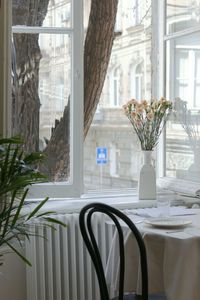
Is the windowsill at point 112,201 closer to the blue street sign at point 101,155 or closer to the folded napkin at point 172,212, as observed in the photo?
the blue street sign at point 101,155

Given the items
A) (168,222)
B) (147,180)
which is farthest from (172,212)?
(147,180)

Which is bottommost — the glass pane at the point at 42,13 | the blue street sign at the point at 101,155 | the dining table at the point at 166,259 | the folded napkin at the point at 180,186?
the dining table at the point at 166,259

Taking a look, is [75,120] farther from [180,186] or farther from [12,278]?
[12,278]

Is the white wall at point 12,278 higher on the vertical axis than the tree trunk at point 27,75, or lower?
lower

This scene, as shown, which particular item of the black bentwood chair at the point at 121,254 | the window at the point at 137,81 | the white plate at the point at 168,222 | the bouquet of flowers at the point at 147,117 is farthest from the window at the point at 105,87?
the black bentwood chair at the point at 121,254

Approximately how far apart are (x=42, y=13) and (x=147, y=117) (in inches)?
37.3

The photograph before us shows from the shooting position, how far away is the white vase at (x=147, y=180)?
354cm

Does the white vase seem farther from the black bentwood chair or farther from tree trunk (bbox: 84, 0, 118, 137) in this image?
the black bentwood chair

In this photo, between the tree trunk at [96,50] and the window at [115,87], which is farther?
the window at [115,87]

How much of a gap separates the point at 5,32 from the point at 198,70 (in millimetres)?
1344

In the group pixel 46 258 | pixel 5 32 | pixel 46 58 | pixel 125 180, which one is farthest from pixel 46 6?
pixel 46 258

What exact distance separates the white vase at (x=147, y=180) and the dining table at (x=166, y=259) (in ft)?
2.45

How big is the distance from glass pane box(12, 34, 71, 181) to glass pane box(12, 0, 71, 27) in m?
0.08

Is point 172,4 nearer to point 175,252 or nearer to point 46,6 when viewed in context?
point 46,6
